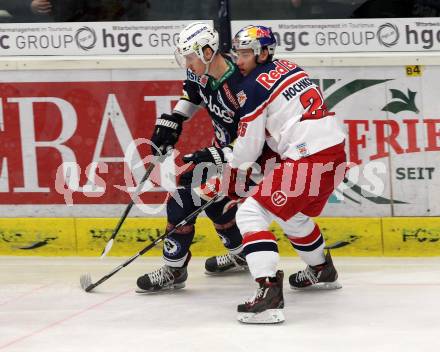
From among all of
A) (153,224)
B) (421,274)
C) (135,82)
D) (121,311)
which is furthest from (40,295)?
(421,274)

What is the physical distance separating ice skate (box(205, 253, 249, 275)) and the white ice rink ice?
0.23 ft

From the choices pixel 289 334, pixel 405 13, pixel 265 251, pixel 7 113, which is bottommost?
pixel 289 334

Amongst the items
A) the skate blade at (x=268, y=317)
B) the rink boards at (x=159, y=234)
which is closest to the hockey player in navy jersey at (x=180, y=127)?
the rink boards at (x=159, y=234)

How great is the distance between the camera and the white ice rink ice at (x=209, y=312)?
4762 millimetres

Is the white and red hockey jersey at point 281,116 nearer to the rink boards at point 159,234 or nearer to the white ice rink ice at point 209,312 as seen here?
the white ice rink ice at point 209,312

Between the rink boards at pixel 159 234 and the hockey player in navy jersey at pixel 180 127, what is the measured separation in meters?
0.64

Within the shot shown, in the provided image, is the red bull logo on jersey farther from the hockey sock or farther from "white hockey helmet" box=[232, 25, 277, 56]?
the hockey sock

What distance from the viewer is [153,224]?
6867 mm

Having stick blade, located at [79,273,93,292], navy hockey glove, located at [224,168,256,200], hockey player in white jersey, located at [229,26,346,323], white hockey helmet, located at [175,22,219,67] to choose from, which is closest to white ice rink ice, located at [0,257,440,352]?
stick blade, located at [79,273,93,292]

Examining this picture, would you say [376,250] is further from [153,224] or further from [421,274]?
[153,224]

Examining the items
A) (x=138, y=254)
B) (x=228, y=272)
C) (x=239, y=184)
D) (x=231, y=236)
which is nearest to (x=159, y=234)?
(x=228, y=272)

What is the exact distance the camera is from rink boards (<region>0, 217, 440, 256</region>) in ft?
21.5

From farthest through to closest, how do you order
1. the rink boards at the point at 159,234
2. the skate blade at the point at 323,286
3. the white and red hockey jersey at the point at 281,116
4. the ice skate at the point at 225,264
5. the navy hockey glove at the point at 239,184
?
the rink boards at the point at 159,234, the ice skate at the point at 225,264, the skate blade at the point at 323,286, the navy hockey glove at the point at 239,184, the white and red hockey jersey at the point at 281,116

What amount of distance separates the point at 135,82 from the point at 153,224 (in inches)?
34.0
